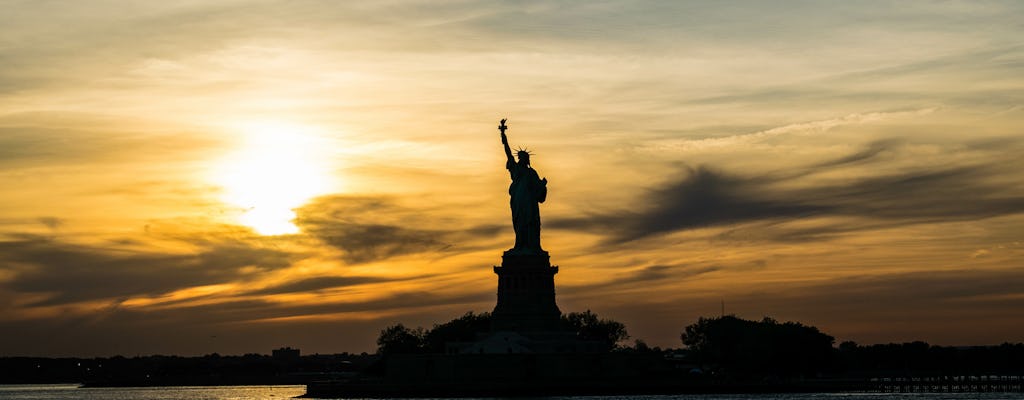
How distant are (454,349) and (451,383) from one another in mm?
9735

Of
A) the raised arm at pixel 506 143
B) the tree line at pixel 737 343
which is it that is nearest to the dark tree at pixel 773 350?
the tree line at pixel 737 343

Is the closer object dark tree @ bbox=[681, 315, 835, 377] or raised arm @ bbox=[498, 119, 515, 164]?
raised arm @ bbox=[498, 119, 515, 164]

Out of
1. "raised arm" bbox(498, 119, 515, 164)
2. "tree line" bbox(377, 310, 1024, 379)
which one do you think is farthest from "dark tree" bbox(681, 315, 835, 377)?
"raised arm" bbox(498, 119, 515, 164)

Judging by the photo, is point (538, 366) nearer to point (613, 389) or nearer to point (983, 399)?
point (613, 389)

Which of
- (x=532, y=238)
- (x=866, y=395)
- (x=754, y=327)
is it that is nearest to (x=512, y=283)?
(x=532, y=238)

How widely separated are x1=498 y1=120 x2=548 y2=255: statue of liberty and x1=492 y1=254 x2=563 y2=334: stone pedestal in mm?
1175

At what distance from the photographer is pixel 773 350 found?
6206 inches

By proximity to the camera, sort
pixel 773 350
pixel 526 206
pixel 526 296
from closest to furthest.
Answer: pixel 526 296
pixel 526 206
pixel 773 350

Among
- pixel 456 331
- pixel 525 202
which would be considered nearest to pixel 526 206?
pixel 525 202

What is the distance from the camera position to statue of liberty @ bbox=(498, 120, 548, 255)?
121463 millimetres

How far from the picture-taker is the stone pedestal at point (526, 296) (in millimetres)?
117812

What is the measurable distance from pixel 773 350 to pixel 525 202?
4571 centimetres

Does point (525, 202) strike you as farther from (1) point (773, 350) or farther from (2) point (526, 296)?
(1) point (773, 350)

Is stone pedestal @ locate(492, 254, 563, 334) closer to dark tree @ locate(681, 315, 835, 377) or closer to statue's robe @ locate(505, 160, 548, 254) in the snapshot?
statue's robe @ locate(505, 160, 548, 254)
